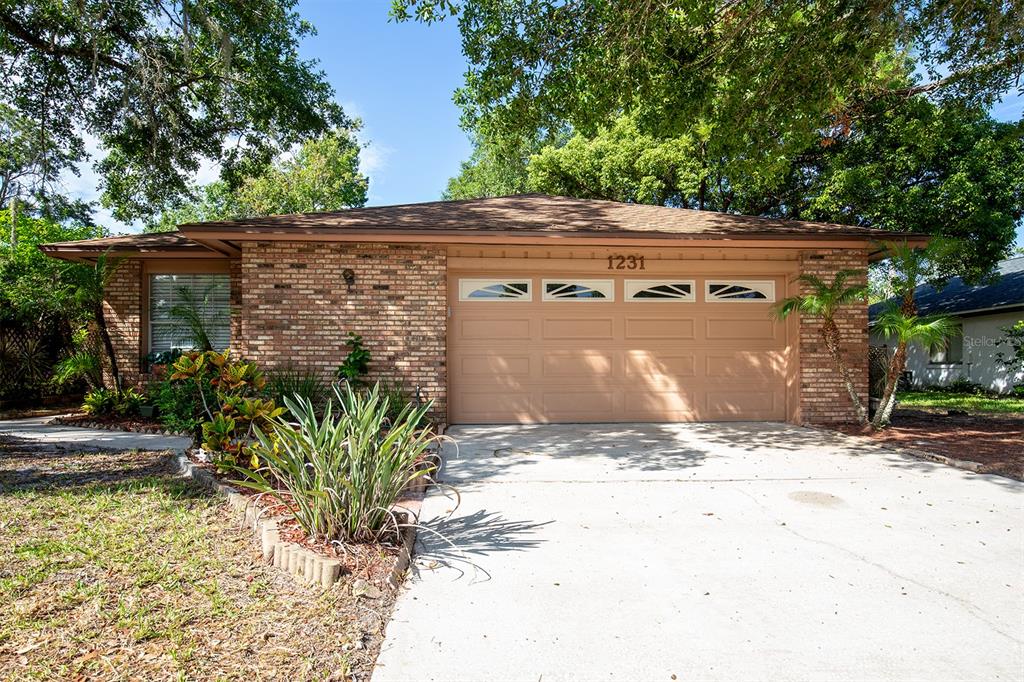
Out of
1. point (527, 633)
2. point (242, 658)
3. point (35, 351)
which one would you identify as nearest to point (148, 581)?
point (242, 658)

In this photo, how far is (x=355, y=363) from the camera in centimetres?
775

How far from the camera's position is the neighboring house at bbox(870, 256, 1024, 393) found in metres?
16.2

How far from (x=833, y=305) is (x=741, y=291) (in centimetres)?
142

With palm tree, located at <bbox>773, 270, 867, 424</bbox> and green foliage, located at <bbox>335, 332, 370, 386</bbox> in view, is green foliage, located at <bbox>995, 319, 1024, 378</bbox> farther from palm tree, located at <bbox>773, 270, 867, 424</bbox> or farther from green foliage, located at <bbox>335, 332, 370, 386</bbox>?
green foliage, located at <bbox>335, 332, 370, 386</bbox>

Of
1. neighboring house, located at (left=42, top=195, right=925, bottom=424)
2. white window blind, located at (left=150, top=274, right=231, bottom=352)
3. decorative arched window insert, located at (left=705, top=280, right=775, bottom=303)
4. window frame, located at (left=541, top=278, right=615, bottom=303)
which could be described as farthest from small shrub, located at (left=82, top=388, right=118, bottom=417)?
decorative arched window insert, located at (left=705, top=280, right=775, bottom=303)

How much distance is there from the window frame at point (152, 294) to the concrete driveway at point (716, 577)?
20.5 ft

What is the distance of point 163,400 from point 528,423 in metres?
5.08

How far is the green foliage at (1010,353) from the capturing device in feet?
46.8

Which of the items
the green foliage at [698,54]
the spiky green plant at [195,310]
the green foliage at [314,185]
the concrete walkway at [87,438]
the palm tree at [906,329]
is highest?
the green foliage at [314,185]

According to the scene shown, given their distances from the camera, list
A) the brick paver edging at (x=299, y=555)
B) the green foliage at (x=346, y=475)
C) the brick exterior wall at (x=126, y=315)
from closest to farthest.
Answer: the brick paver edging at (x=299, y=555), the green foliage at (x=346, y=475), the brick exterior wall at (x=126, y=315)

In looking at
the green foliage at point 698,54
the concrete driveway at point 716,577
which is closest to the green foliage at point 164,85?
the green foliage at point 698,54

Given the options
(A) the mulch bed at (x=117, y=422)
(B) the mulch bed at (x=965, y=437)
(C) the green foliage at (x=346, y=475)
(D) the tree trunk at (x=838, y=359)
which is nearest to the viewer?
(C) the green foliage at (x=346, y=475)

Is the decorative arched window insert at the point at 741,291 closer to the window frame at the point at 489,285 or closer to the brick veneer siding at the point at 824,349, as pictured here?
the brick veneer siding at the point at 824,349

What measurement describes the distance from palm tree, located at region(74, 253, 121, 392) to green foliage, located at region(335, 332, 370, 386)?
4.08 metres
